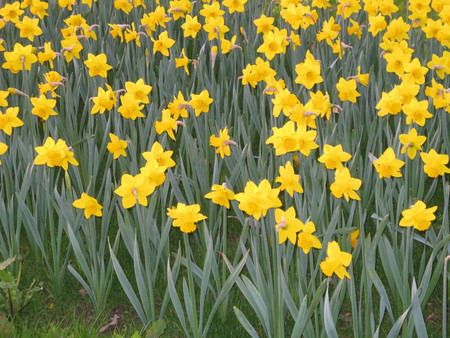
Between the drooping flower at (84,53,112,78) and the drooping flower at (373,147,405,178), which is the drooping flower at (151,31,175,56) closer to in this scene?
the drooping flower at (84,53,112,78)

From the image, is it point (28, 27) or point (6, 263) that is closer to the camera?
point (6, 263)

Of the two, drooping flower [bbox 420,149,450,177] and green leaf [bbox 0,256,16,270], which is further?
green leaf [bbox 0,256,16,270]

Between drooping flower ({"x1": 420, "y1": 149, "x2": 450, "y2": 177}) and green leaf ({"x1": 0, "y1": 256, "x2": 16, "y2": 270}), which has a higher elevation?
drooping flower ({"x1": 420, "y1": 149, "x2": 450, "y2": 177})

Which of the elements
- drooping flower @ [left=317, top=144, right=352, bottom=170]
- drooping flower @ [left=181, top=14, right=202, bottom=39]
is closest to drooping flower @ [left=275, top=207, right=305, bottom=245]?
drooping flower @ [left=317, top=144, right=352, bottom=170]

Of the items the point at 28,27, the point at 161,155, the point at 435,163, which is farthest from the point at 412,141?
the point at 28,27

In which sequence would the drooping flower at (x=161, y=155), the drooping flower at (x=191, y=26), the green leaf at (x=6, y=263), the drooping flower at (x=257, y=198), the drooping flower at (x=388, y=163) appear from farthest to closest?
the drooping flower at (x=191, y=26)
the green leaf at (x=6, y=263)
the drooping flower at (x=161, y=155)
the drooping flower at (x=388, y=163)
the drooping flower at (x=257, y=198)

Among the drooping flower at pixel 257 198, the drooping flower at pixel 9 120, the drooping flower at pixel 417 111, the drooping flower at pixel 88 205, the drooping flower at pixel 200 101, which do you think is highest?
the drooping flower at pixel 417 111

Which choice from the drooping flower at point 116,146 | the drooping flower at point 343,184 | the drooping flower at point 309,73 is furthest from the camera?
the drooping flower at point 309,73

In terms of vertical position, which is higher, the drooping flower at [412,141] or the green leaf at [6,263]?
the drooping flower at [412,141]

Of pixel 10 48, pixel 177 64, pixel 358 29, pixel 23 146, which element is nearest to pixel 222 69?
pixel 177 64

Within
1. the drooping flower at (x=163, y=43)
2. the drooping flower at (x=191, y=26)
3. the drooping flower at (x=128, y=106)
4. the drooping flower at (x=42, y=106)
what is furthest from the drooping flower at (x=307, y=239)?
the drooping flower at (x=191, y=26)

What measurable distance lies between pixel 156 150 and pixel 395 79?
1.94m

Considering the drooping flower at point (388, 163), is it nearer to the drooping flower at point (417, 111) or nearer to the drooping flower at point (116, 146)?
the drooping flower at point (417, 111)

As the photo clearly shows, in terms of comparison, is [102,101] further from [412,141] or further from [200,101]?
[412,141]
